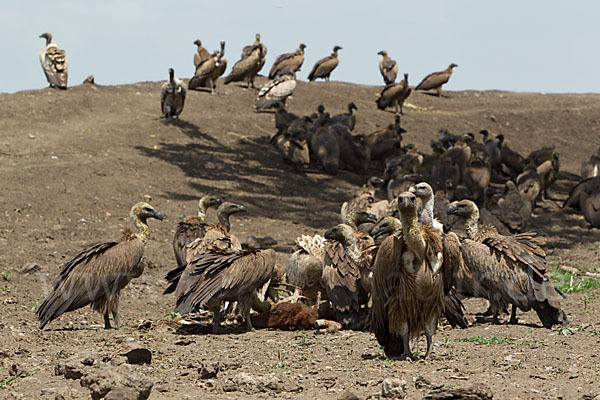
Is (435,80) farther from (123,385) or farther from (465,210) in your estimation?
(123,385)

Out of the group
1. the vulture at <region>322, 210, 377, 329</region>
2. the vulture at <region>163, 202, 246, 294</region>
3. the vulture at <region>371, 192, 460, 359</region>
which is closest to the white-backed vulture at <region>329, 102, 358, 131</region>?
the vulture at <region>163, 202, 246, 294</region>

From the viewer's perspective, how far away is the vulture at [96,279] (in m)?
7.60

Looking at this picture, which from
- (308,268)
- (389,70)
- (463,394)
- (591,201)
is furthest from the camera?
(389,70)

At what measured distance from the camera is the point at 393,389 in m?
4.72

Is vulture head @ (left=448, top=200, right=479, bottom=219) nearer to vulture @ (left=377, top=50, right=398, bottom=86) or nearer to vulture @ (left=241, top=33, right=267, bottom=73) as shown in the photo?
vulture @ (left=241, top=33, right=267, bottom=73)

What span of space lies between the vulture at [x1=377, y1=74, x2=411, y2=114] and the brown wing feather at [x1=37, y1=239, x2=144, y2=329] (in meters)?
17.2

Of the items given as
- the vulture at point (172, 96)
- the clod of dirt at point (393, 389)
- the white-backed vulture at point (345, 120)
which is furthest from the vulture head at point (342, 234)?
the vulture at point (172, 96)

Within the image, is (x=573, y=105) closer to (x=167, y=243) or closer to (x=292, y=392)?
(x=167, y=243)

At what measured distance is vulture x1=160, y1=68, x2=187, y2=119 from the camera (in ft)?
68.0

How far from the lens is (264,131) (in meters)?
21.7

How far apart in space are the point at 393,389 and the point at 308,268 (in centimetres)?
395

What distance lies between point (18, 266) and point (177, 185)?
20.7 feet

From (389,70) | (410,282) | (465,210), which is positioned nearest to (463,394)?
(410,282)

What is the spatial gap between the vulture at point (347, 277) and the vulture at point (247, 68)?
18590mm
